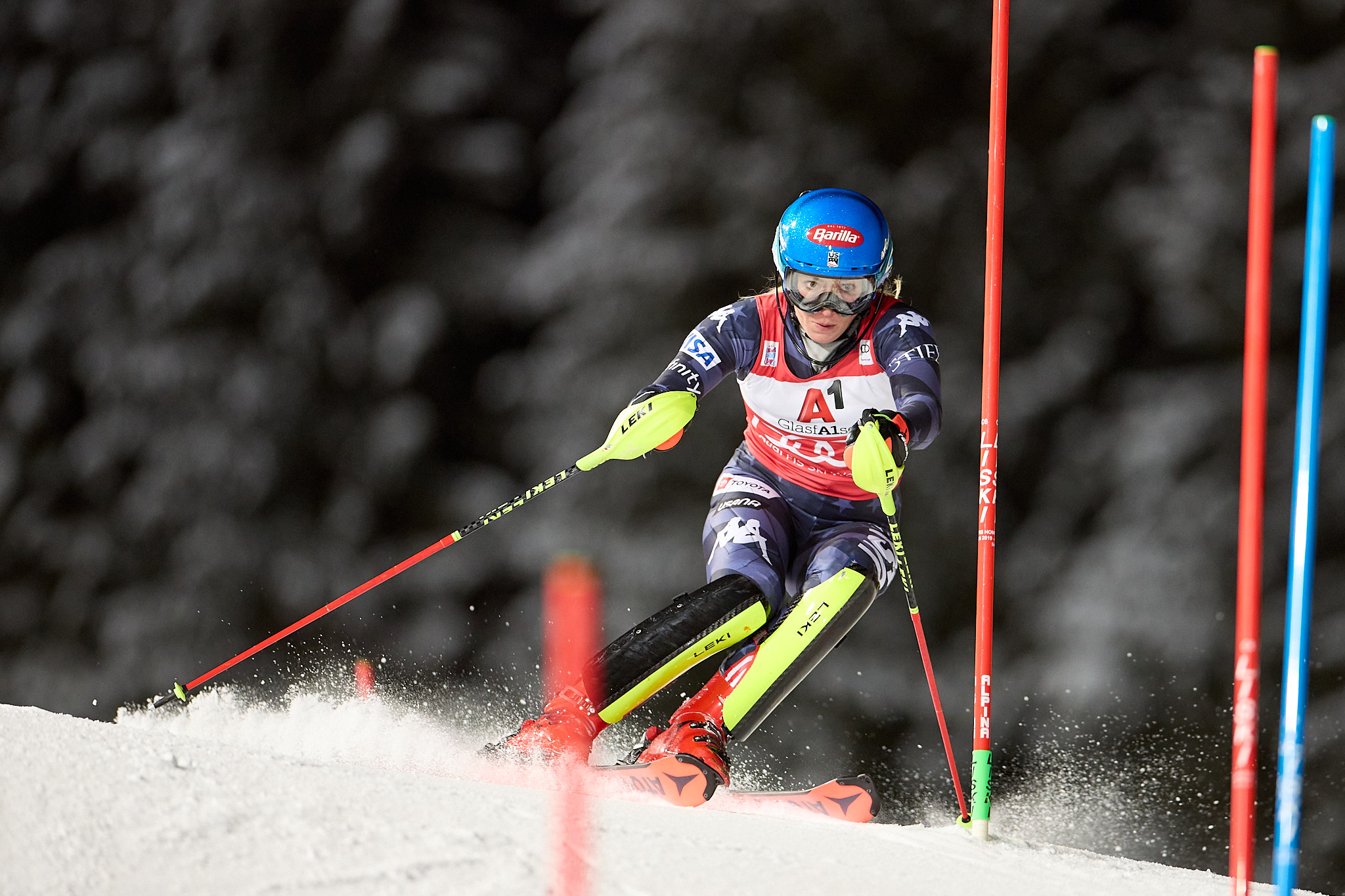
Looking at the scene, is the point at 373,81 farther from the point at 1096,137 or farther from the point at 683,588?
the point at 1096,137

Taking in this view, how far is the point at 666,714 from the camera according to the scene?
2.86 meters

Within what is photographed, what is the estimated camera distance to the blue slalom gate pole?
0.97 m

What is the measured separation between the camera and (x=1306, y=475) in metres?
1.00

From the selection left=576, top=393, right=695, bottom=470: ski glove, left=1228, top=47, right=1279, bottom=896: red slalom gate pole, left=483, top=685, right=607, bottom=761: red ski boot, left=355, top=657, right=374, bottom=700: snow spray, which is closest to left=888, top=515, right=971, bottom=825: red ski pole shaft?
left=576, top=393, right=695, bottom=470: ski glove

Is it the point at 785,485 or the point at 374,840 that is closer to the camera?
the point at 374,840

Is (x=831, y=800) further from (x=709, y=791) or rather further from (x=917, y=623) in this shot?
(x=917, y=623)

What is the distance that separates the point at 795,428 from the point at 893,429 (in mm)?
284

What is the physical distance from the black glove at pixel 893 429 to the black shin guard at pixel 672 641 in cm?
36

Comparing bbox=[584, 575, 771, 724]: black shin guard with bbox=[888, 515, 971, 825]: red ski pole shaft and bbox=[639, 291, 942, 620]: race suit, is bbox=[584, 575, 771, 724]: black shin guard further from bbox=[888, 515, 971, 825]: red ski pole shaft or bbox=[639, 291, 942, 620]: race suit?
bbox=[888, 515, 971, 825]: red ski pole shaft

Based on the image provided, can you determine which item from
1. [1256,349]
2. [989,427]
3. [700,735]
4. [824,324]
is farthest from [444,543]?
[1256,349]

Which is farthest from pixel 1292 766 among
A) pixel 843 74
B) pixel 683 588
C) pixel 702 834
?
pixel 843 74

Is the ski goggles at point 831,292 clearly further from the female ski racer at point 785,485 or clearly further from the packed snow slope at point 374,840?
the packed snow slope at point 374,840

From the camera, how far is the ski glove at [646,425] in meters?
1.87


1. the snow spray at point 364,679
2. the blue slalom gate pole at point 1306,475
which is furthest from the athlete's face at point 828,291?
the snow spray at point 364,679
